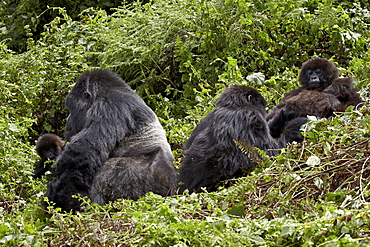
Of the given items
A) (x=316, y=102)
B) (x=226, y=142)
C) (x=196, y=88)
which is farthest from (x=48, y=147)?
(x=316, y=102)

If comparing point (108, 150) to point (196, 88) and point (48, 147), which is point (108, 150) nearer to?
point (48, 147)

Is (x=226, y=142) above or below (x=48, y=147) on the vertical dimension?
above

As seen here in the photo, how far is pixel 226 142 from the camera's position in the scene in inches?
178

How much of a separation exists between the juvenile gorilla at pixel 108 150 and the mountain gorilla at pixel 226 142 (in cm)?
26

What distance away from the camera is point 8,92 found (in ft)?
21.7

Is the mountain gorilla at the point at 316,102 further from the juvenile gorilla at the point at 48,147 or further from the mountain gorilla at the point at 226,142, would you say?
the juvenile gorilla at the point at 48,147

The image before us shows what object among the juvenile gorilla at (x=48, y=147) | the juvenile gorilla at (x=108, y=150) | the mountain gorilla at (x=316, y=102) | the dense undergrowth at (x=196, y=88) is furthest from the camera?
the juvenile gorilla at (x=48, y=147)

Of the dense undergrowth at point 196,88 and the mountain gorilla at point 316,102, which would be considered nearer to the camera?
the dense undergrowth at point 196,88

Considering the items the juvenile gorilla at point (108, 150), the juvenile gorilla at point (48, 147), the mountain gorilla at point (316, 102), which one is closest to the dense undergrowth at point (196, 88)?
the juvenile gorilla at point (48, 147)

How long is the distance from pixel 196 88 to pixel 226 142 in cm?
283

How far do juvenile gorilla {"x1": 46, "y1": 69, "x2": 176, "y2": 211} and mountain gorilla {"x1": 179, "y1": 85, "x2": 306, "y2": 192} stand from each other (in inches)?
10.3

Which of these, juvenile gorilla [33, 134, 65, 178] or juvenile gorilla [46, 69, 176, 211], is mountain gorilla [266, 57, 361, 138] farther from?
juvenile gorilla [33, 134, 65, 178]

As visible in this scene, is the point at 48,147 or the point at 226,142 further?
the point at 48,147

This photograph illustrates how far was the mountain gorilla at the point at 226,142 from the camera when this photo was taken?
4.49m
